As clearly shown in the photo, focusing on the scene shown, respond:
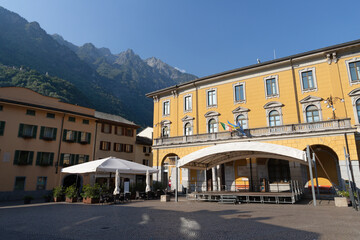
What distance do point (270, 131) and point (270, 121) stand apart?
2.69 meters

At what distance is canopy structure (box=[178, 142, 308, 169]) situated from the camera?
14.2 metres

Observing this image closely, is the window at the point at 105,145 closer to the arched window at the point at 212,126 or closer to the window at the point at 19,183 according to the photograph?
the window at the point at 19,183

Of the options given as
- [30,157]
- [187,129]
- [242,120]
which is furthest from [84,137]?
[242,120]

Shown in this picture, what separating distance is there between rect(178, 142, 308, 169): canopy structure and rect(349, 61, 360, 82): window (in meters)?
11.1

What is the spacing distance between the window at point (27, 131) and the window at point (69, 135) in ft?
11.3

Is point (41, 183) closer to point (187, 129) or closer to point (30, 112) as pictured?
point (30, 112)

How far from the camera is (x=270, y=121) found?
24.1m

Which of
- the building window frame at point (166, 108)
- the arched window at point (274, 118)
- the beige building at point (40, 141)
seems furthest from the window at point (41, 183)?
the arched window at point (274, 118)

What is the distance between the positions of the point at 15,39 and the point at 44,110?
361ft

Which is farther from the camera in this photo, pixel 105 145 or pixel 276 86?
pixel 105 145

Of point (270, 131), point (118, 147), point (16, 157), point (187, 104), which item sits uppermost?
point (187, 104)

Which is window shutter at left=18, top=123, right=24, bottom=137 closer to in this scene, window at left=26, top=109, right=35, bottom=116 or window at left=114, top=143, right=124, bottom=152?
window at left=26, top=109, right=35, bottom=116

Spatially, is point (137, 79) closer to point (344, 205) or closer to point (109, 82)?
point (109, 82)

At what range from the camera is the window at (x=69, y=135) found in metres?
29.2
